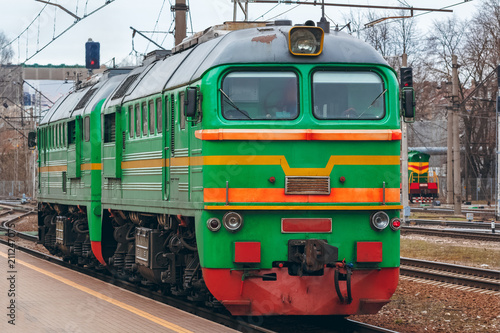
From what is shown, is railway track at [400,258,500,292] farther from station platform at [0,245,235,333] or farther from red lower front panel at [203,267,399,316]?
station platform at [0,245,235,333]

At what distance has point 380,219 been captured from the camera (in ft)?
32.4

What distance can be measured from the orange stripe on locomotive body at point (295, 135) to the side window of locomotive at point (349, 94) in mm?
227

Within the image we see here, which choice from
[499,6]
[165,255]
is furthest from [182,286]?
[499,6]

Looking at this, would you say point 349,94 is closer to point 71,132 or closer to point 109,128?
point 109,128

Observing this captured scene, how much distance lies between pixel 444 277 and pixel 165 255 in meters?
5.95

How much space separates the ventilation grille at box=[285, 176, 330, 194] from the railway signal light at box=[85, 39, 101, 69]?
833 inches

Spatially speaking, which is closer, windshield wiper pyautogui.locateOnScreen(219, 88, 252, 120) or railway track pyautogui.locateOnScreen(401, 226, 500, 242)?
windshield wiper pyautogui.locateOnScreen(219, 88, 252, 120)

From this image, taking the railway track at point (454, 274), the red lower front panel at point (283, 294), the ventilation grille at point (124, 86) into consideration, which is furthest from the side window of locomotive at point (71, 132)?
the red lower front panel at point (283, 294)

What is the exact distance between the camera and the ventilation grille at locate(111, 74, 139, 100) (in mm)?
13836

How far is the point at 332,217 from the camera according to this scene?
32.2 ft

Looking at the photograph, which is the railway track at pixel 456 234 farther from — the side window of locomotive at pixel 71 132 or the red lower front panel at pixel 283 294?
the red lower front panel at pixel 283 294

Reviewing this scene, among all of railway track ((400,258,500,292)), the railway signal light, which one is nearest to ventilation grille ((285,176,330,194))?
railway track ((400,258,500,292))

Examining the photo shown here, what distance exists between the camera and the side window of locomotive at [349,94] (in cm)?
998

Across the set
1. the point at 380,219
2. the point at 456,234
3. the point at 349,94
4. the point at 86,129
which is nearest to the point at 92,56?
the point at 456,234
